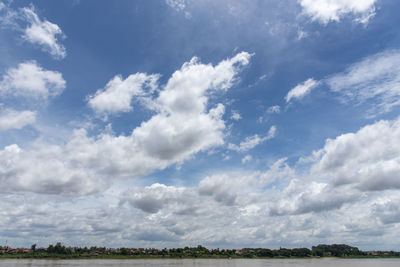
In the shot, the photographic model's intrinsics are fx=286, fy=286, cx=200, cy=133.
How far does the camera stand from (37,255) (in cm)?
19850

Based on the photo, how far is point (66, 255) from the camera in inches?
7844

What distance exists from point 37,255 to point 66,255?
65.0 feet
